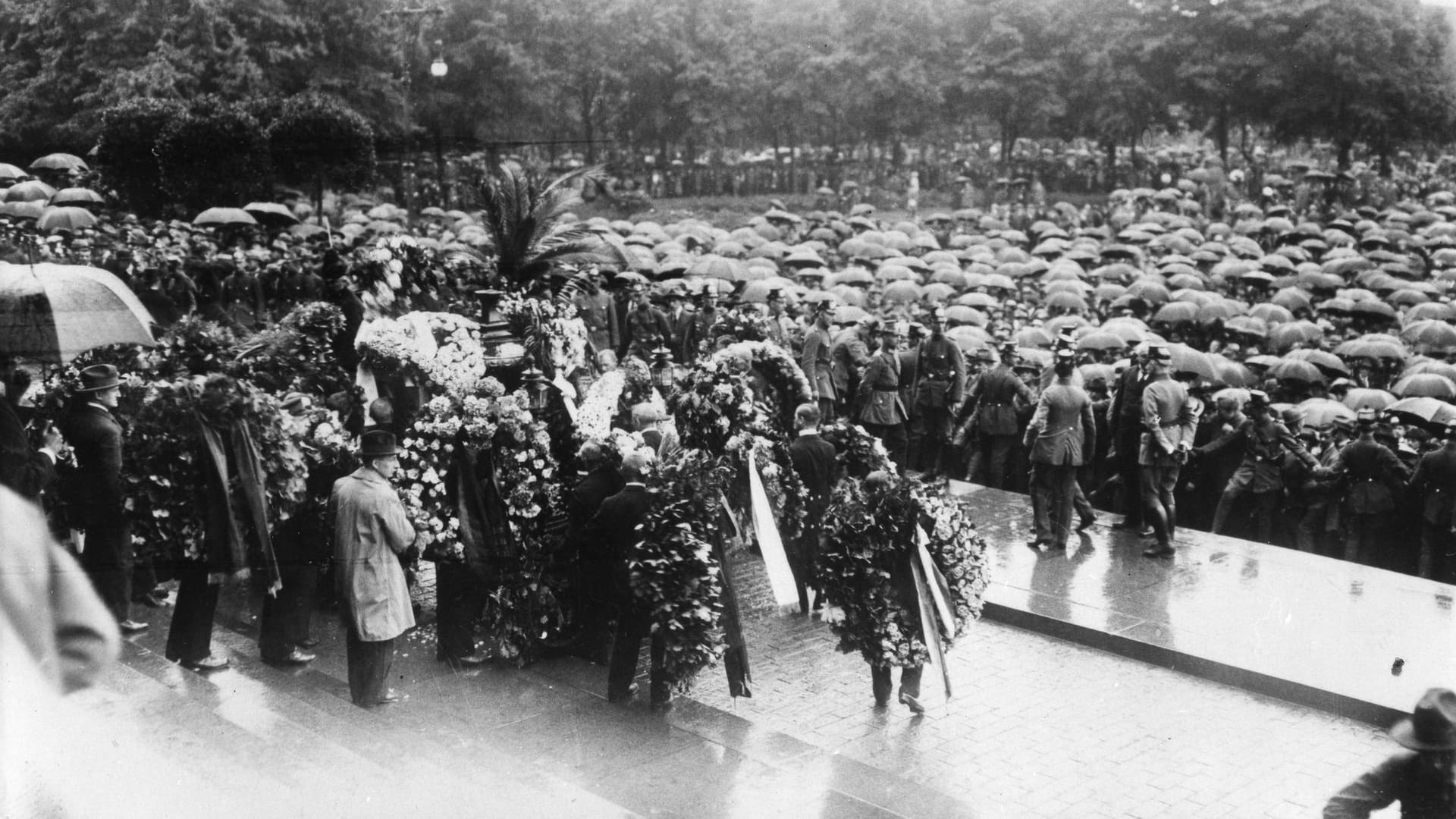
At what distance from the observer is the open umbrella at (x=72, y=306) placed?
→ 7445 millimetres

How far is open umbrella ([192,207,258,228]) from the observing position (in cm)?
1706

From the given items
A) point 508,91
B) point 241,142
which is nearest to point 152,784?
point 241,142

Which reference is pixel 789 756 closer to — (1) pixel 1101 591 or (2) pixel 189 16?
(1) pixel 1101 591

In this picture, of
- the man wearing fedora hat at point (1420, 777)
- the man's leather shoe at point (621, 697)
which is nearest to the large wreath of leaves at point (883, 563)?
the man's leather shoe at point (621, 697)

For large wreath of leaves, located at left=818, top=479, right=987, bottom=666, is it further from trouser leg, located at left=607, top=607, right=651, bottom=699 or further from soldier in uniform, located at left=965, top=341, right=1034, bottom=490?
soldier in uniform, located at left=965, top=341, right=1034, bottom=490

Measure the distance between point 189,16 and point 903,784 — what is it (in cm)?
994

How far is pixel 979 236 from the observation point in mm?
28141

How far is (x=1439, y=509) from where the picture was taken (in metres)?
9.75

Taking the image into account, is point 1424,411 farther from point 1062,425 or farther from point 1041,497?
point 1041,497

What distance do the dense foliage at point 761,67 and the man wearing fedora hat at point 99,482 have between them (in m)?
4.55

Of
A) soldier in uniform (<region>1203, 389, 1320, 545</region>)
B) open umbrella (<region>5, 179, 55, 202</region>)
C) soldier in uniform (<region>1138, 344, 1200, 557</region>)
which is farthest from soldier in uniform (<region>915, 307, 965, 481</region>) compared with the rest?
open umbrella (<region>5, 179, 55, 202</region>)

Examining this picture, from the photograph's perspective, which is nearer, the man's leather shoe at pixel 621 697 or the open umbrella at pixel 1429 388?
the man's leather shoe at pixel 621 697

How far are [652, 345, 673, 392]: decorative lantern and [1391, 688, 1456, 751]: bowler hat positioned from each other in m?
7.27

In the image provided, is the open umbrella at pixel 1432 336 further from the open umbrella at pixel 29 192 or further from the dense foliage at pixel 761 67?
the open umbrella at pixel 29 192
